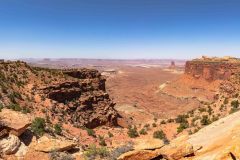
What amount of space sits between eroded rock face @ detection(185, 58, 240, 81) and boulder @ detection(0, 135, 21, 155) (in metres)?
61.2

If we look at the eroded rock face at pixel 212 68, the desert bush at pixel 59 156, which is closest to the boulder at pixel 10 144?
the desert bush at pixel 59 156

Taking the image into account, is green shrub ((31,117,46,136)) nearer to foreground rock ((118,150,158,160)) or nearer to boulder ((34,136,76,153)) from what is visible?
boulder ((34,136,76,153))

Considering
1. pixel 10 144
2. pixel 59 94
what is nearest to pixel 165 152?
pixel 10 144

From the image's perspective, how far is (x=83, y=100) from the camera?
129 ft

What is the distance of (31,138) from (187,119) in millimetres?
18611

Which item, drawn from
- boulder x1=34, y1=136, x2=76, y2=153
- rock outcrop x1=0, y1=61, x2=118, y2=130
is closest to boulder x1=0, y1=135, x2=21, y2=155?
boulder x1=34, y1=136, x2=76, y2=153

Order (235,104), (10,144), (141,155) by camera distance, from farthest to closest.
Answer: (235,104), (10,144), (141,155)

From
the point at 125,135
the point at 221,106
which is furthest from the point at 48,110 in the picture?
the point at 221,106

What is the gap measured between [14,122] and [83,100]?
76.1 feet

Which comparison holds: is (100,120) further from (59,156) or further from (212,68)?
(212,68)

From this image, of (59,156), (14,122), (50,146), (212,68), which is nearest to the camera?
(59,156)

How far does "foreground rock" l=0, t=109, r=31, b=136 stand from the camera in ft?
50.2

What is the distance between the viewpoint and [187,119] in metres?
31.0

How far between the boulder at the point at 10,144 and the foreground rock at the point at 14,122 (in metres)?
0.39
